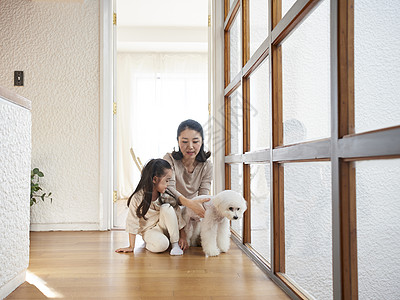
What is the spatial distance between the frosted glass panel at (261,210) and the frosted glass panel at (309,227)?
278 mm

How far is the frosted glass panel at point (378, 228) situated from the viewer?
2.64 feet

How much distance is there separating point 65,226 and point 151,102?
11.2 feet

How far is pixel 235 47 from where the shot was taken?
2764mm

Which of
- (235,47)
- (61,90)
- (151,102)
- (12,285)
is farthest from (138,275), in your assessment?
(151,102)

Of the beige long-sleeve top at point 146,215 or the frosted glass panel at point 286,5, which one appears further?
the beige long-sleeve top at point 146,215

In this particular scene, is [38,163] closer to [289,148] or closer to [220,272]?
[220,272]

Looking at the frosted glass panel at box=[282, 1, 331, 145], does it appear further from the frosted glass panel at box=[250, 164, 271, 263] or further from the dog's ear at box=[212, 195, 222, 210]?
the dog's ear at box=[212, 195, 222, 210]

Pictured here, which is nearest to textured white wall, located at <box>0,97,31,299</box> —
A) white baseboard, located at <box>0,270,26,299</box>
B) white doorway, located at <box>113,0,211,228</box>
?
white baseboard, located at <box>0,270,26,299</box>

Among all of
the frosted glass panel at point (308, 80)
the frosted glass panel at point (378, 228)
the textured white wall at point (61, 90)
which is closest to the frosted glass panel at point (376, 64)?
the frosted glass panel at point (378, 228)

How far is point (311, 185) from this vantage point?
129cm

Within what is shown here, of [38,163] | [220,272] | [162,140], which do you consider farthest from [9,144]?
[162,140]

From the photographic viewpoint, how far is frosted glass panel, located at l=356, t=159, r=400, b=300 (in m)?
0.81

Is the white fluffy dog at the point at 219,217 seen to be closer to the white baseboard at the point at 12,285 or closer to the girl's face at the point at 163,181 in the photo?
the girl's face at the point at 163,181

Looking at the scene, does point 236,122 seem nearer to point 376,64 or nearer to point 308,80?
point 308,80
